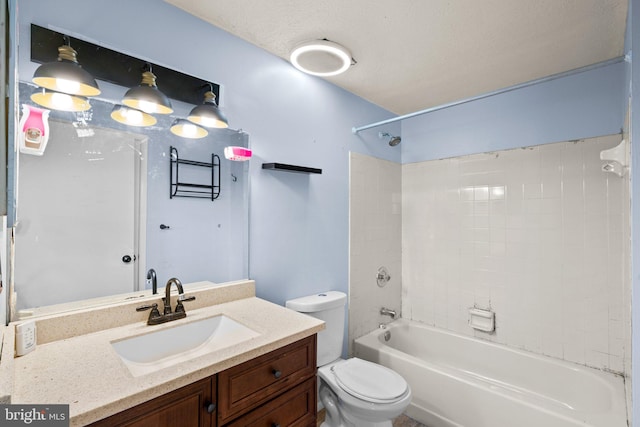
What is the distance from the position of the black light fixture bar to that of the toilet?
1.38m

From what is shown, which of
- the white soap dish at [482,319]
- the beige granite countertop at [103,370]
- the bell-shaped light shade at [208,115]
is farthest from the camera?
the white soap dish at [482,319]

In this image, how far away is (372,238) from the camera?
2.73 metres

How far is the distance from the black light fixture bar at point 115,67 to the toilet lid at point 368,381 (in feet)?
5.87

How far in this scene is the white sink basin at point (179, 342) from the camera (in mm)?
1197

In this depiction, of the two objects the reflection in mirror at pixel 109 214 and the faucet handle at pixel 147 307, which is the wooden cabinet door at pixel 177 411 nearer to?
the faucet handle at pixel 147 307

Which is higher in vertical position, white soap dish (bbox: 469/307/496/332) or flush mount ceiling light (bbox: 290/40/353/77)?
flush mount ceiling light (bbox: 290/40/353/77)

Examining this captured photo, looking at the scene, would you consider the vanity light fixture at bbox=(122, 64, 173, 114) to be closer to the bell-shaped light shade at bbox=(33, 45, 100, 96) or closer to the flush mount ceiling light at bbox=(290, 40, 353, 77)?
the bell-shaped light shade at bbox=(33, 45, 100, 96)

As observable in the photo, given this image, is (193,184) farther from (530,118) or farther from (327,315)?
(530,118)

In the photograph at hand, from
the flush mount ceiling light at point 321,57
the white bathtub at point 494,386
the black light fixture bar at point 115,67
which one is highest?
the flush mount ceiling light at point 321,57

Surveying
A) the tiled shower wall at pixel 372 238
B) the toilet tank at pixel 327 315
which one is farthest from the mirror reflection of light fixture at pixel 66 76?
the tiled shower wall at pixel 372 238

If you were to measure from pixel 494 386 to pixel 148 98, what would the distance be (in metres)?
2.52

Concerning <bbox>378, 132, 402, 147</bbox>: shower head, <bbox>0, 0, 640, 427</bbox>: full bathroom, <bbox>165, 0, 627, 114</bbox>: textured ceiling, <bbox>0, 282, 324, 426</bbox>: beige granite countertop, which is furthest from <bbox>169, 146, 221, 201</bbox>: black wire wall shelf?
<bbox>378, 132, 402, 147</bbox>: shower head

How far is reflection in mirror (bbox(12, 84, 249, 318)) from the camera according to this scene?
116cm

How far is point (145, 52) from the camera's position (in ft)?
4.79
